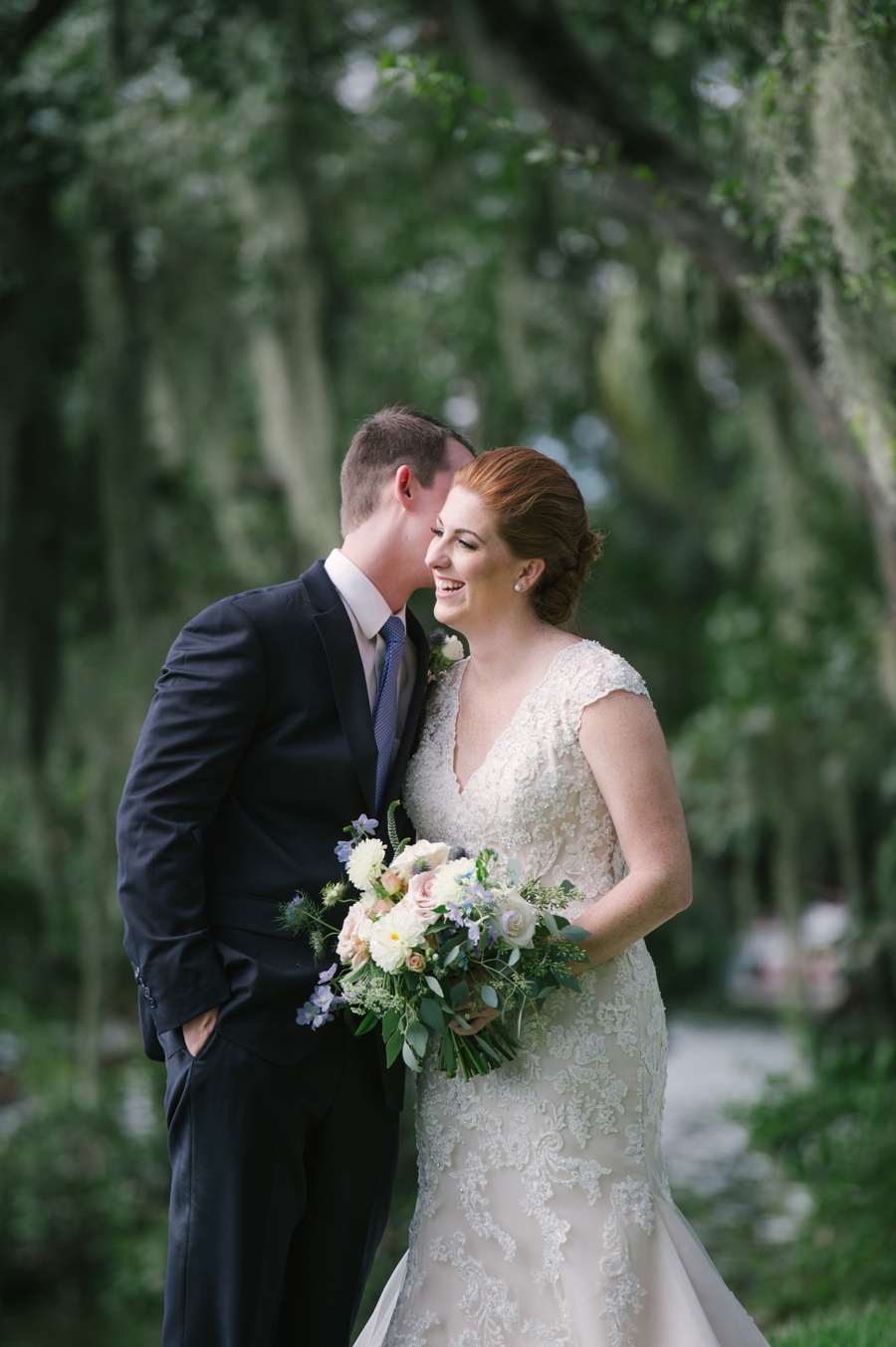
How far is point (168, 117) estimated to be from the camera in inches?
234

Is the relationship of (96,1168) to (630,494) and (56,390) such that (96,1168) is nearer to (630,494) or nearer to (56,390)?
(56,390)

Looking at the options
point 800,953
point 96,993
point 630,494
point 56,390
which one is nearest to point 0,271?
point 56,390

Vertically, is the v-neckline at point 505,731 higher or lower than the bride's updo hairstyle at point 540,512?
lower

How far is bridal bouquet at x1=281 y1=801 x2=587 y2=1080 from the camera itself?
196 cm

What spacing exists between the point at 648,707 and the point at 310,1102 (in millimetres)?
907

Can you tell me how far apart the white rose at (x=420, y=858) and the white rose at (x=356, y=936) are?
0.22ft

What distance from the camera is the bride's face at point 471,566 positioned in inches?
92.2

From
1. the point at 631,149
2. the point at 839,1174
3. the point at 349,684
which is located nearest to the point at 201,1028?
the point at 349,684

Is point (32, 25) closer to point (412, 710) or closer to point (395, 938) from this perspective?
point (412, 710)

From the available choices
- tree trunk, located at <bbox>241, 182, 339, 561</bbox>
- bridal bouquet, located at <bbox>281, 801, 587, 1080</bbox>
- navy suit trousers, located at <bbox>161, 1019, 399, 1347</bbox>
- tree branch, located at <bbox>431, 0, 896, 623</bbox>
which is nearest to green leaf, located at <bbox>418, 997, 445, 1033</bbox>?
bridal bouquet, located at <bbox>281, 801, 587, 1080</bbox>

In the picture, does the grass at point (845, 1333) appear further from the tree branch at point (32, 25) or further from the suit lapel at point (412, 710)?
the tree branch at point (32, 25)

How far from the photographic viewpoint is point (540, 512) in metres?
2.36

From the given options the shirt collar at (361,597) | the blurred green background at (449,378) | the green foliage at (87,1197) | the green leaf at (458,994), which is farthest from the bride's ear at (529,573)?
the green foliage at (87,1197)

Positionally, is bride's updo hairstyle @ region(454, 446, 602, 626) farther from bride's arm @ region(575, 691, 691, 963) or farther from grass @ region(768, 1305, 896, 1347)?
grass @ region(768, 1305, 896, 1347)
